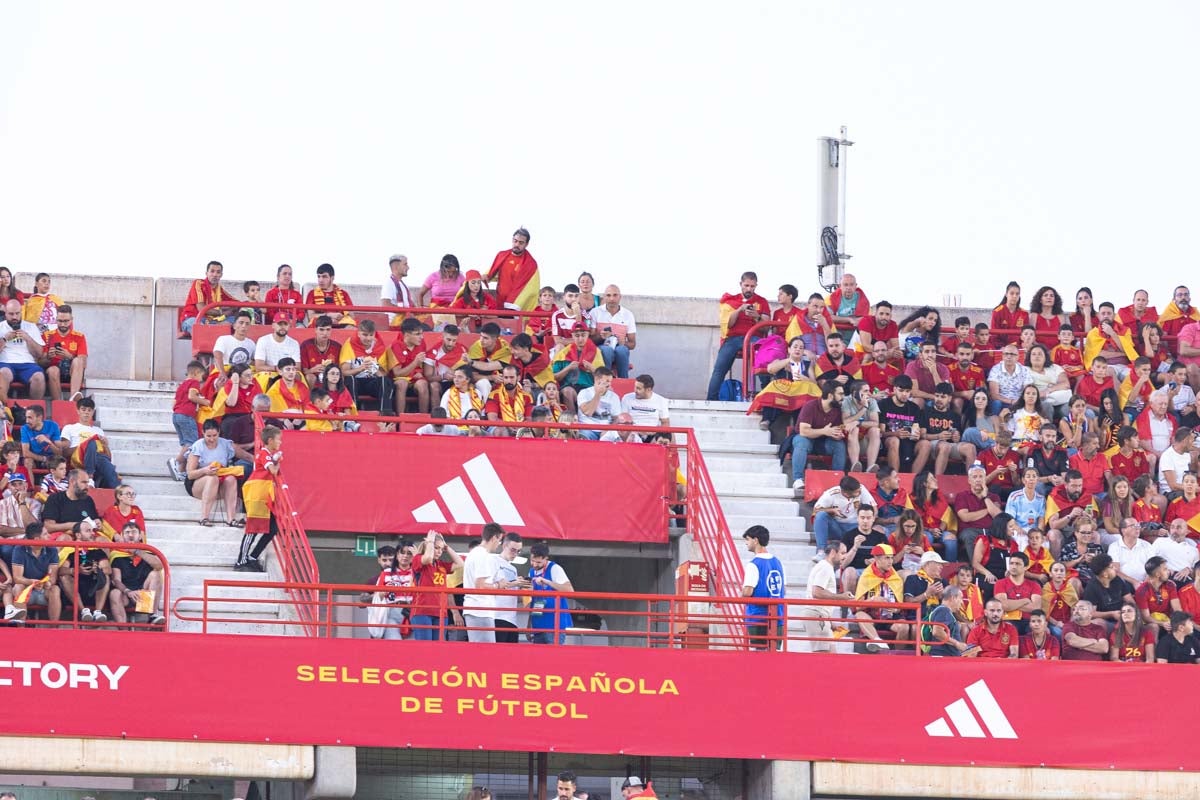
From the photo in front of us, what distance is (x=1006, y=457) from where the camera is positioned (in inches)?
931

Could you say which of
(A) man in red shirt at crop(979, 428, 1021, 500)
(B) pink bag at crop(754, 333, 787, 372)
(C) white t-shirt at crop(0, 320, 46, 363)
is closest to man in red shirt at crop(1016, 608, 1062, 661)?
(A) man in red shirt at crop(979, 428, 1021, 500)

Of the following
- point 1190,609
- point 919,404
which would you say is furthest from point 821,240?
point 1190,609

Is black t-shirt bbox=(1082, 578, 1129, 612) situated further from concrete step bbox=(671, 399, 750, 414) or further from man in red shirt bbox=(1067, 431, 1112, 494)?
concrete step bbox=(671, 399, 750, 414)

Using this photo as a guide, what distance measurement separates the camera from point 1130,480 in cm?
2383

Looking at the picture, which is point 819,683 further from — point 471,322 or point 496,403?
point 471,322

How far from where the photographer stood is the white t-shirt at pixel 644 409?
23.9 m

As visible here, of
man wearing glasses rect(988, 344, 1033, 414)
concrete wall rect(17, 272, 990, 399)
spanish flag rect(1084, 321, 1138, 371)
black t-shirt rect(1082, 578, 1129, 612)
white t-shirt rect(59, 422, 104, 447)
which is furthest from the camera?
concrete wall rect(17, 272, 990, 399)

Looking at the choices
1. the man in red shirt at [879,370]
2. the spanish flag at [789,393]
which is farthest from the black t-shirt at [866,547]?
the man in red shirt at [879,370]

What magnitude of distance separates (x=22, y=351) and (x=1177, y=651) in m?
11.7

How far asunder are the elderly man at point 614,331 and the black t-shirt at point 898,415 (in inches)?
118

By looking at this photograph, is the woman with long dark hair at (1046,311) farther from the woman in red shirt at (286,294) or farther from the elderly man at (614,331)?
the woman in red shirt at (286,294)

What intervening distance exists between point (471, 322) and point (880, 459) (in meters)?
4.96

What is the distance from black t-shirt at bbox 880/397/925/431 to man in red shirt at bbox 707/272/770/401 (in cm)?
253

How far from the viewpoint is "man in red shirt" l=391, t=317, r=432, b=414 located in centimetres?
2378
